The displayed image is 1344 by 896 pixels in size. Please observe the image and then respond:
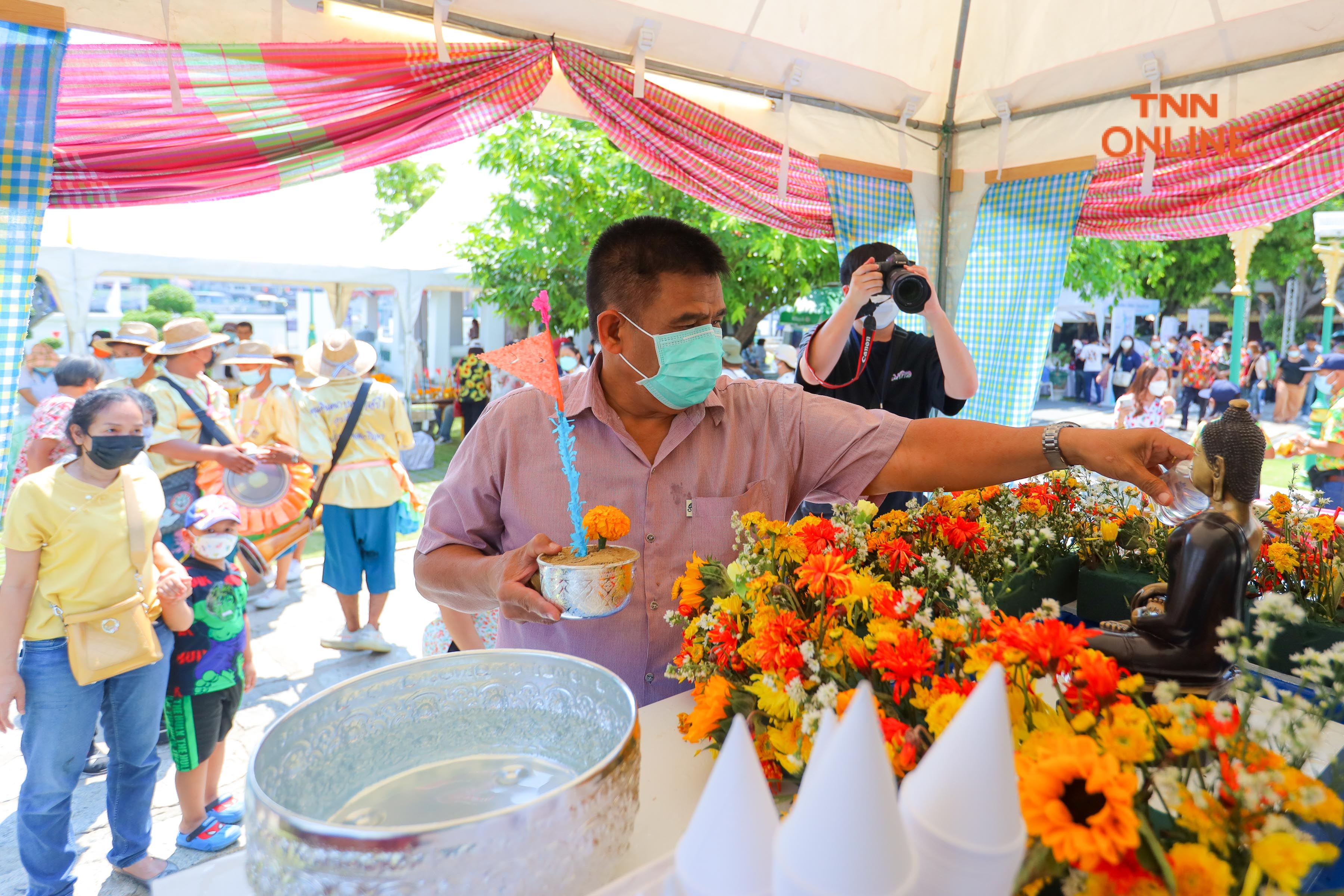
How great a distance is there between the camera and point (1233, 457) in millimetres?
1107

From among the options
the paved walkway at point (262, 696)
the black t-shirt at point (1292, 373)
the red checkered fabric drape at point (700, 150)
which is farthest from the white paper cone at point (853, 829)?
the black t-shirt at point (1292, 373)

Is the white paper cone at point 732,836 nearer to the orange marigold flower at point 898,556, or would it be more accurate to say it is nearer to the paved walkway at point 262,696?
the orange marigold flower at point 898,556

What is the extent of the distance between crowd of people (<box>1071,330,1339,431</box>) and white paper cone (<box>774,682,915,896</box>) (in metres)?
10.6

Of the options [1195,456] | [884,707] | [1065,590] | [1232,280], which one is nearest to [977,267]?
[1065,590]

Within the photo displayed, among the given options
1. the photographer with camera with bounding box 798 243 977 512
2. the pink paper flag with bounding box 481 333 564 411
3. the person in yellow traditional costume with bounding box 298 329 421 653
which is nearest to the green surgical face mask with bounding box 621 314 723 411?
the pink paper flag with bounding box 481 333 564 411

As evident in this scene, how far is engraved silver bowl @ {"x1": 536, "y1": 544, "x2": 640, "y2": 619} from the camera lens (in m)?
1.24

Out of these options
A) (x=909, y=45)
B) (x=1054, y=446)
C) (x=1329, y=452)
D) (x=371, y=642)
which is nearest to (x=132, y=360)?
(x=371, y=642)

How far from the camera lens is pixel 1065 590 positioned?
185 cm

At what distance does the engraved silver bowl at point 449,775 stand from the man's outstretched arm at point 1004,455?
1038 millimetres

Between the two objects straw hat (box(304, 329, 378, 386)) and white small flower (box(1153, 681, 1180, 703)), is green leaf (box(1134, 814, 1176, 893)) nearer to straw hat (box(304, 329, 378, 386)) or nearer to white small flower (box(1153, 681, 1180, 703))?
white small flower (box(1153, 681, 1180, 703))

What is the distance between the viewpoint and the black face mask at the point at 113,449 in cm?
263

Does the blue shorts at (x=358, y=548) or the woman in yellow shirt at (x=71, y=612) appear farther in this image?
the blue shorts at (x=358, y=548)

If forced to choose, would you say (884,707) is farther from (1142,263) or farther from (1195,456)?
(1142,263)

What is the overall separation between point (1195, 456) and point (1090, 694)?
23.3 inches
